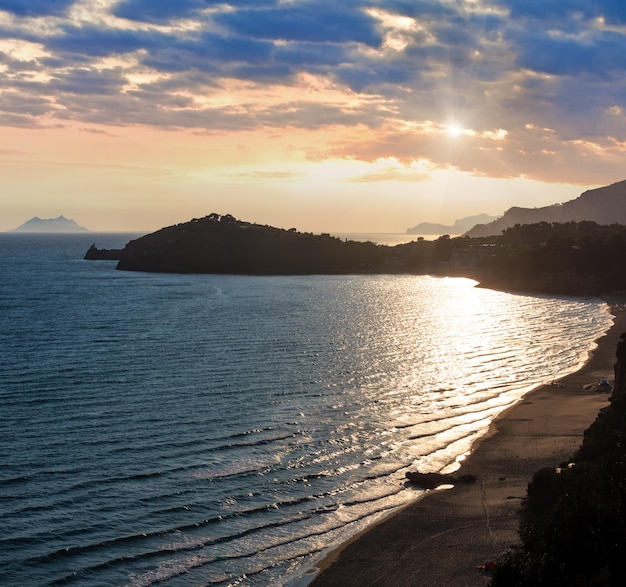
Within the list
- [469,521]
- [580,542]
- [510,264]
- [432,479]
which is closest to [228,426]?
[432,479]

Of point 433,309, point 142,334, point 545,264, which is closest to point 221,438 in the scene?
point 142,334

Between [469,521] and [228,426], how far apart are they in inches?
638

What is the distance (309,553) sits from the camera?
27250 mm

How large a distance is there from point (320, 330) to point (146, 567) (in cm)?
5695

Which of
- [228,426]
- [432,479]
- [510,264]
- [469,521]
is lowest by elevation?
[469,521]

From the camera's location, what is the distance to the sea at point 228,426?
2700 cm

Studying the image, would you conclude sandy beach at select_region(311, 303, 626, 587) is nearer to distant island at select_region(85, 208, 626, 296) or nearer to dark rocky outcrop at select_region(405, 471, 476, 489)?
dark rocky outcrop at select_region(405, 471, 476, 489)

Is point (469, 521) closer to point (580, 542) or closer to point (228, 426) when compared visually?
point (580, 542)

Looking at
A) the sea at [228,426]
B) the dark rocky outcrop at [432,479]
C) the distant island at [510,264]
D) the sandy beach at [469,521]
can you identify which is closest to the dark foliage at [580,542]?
the sandy beach at [469,521]

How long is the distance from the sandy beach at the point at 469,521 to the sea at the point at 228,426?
1173 millimetres

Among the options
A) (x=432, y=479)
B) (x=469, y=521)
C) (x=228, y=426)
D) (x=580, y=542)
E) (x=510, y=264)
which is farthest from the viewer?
(x=510, y=264)

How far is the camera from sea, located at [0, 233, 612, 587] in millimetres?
27000

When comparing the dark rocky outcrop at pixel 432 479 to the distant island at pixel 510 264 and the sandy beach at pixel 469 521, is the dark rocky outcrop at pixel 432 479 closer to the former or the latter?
the sandy beach at pixel 469 521

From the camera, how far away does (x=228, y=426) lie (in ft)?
135
